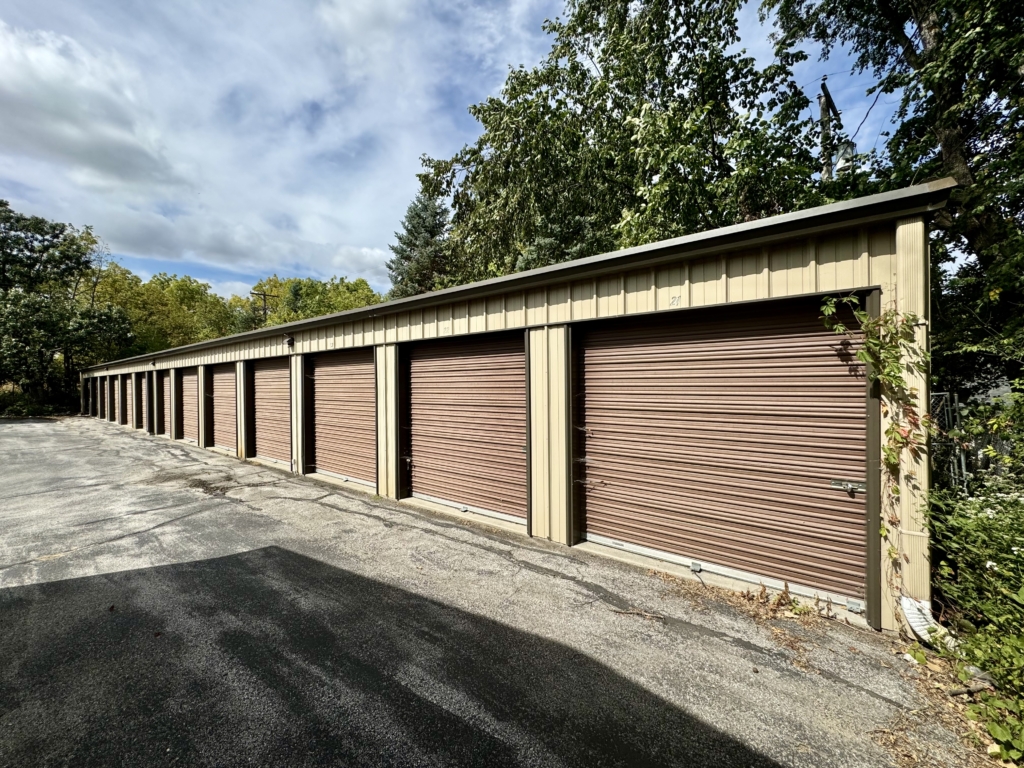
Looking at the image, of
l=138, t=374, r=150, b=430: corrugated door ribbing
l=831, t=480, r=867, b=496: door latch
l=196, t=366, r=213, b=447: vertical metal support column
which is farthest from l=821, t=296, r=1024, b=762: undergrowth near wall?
l=138, t=374, r=150, b=430: corrugated door ribbing

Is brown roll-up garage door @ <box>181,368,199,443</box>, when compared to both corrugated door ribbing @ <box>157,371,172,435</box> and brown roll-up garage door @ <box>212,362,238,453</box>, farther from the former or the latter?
brown roll-up garage door @ <box>212,362,238,453</box>

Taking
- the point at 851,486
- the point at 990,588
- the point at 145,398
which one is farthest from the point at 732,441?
the point at 145,398

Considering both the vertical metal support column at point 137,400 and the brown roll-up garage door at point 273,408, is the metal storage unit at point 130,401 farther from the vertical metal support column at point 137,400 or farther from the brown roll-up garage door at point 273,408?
the brown roll-up garage door at point 273,408

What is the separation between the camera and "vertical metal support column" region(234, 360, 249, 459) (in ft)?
32.8

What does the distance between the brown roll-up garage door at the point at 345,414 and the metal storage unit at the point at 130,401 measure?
1536cm

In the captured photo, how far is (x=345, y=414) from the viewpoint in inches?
294

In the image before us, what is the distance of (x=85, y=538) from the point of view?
4703 millimetres

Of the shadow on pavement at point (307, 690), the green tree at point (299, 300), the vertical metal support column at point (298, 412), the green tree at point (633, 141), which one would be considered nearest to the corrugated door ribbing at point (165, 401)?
the vertical metal support column at point (298, 412)

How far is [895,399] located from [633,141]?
7.81 metres

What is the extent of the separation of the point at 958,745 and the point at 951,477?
227 centimetres

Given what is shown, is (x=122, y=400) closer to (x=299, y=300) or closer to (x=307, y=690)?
(x=307, y=690)

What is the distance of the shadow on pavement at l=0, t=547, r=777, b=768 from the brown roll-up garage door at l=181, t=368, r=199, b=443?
1097 cm

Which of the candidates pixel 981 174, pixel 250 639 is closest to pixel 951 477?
pixel 981 174

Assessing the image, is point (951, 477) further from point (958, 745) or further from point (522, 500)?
point (522, 500)
